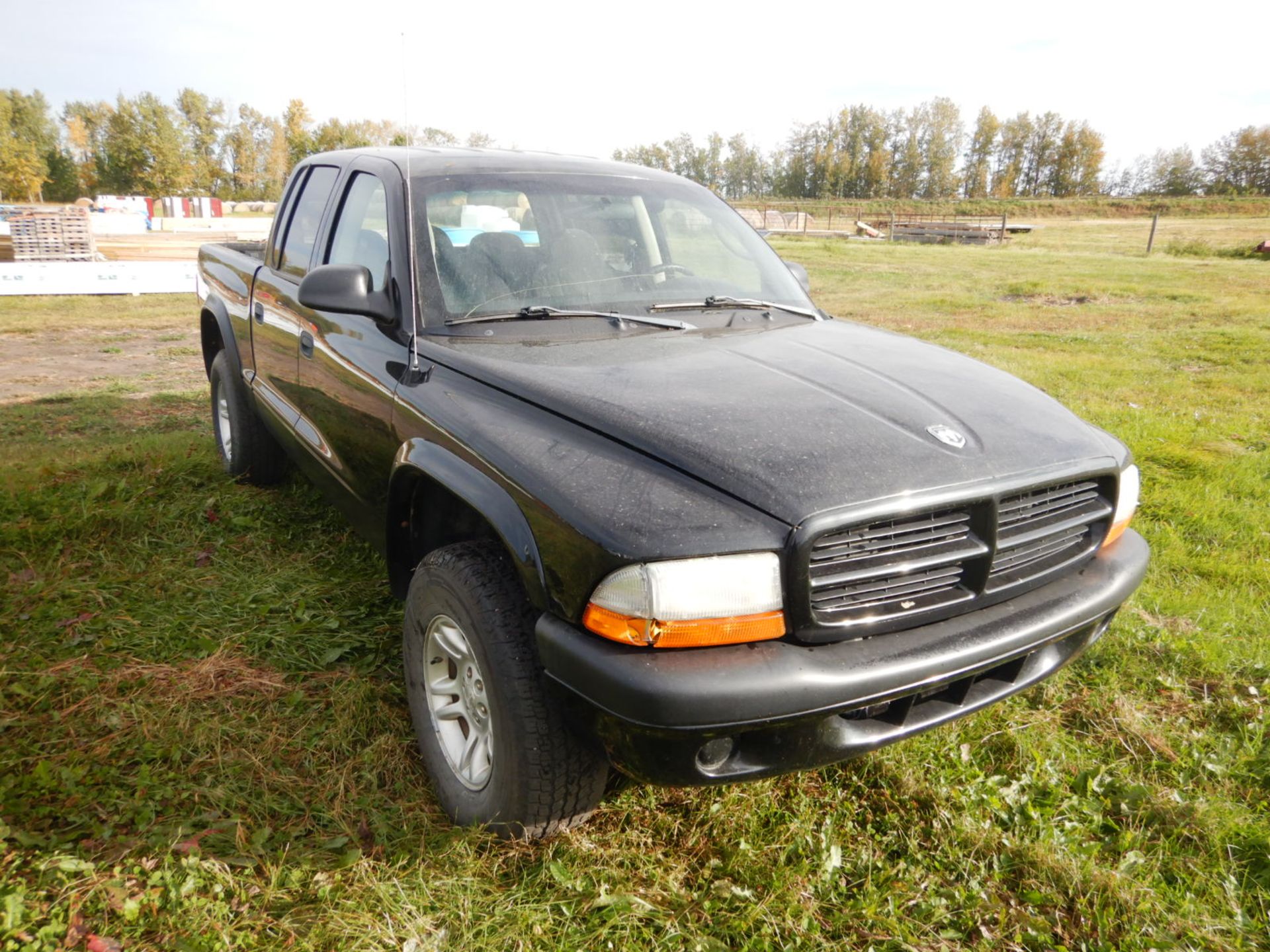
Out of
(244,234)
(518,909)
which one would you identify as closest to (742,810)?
(518,909)

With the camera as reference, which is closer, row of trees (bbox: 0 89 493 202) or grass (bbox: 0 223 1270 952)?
grass (bbox: 0 223 1270 952)

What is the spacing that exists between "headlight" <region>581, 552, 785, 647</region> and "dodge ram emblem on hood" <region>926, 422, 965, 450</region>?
2.08 ft

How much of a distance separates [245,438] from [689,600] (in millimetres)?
3674

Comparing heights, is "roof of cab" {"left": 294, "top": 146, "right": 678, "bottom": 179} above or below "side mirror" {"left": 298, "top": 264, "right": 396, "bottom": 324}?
above

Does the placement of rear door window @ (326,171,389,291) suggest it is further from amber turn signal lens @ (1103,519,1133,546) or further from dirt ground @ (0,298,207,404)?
dirt ground @ (0,298,207,404)

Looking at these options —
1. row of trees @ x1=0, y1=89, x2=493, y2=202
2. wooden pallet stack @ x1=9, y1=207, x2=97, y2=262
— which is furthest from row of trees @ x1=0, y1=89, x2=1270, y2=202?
wooden pallet stack @ x1=9, y1=207, x2=97, y2=262

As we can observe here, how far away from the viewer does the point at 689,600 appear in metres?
1.78

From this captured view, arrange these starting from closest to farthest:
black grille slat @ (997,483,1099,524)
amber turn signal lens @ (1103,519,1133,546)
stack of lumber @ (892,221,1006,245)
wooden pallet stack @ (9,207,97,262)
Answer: black grille slat @ (997,483,1099,524), amber turn signal lens @ (1103,519,1133,546), wooden pallet stack @ (9,207,97,262), stack of lumber @ (892,221,1006,245)

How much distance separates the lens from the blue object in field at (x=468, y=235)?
2.88 metres

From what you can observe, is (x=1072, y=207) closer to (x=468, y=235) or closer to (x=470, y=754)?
(x=468, y=235)

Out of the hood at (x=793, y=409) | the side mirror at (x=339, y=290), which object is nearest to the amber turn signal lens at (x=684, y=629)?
the hood at (x=793, y=409)

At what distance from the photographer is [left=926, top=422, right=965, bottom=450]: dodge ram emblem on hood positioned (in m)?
2.14

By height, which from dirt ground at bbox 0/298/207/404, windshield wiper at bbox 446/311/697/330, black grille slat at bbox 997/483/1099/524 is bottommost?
dirt ground at bbox 0/298/207/404

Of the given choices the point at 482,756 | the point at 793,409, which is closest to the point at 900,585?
A: the point at 793,409
